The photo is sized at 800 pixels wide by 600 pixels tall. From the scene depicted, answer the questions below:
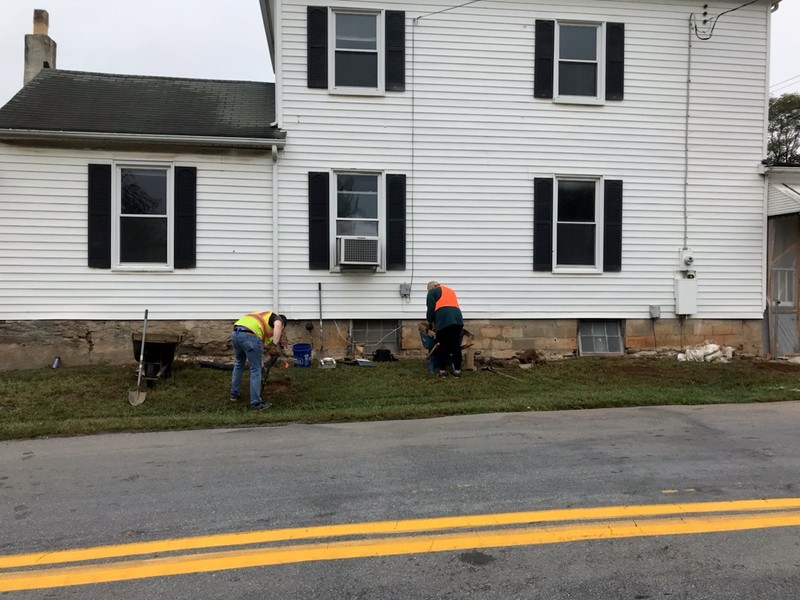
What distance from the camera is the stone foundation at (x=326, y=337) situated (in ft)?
31.9

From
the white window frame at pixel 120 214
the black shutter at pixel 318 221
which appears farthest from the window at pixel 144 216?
the black shutter at pixel 318 221

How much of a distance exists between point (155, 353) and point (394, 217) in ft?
15.3

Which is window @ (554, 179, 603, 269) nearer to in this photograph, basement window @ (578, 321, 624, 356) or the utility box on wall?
basement window @ (578, 321, 624, 356)

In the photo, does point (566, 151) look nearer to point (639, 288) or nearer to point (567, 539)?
point (639, 288)

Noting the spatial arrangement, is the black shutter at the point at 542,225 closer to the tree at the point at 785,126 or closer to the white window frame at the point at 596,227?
the white window frame at the point at 596,227

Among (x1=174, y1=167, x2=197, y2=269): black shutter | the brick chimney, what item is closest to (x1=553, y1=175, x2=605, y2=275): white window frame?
(x1=174, y1=167, x2=197, y2=269): black shutter

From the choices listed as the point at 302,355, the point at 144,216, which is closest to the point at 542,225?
the point at 302,355

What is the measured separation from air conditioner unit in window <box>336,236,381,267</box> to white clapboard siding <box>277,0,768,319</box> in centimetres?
41

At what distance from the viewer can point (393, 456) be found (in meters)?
5.20

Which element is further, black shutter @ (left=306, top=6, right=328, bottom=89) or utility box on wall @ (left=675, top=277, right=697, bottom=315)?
utility box on wall @ (left=675, top=277, right=697, bottom=315)

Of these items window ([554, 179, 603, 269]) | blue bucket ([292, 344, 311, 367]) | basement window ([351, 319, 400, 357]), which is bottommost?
blue bucket ([292, 344, 311, 367])

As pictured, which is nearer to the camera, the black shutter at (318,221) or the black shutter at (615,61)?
the black shutter at (318,221)

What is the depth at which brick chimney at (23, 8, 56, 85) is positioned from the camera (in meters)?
11.9

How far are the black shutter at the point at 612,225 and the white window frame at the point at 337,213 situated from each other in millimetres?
4203
